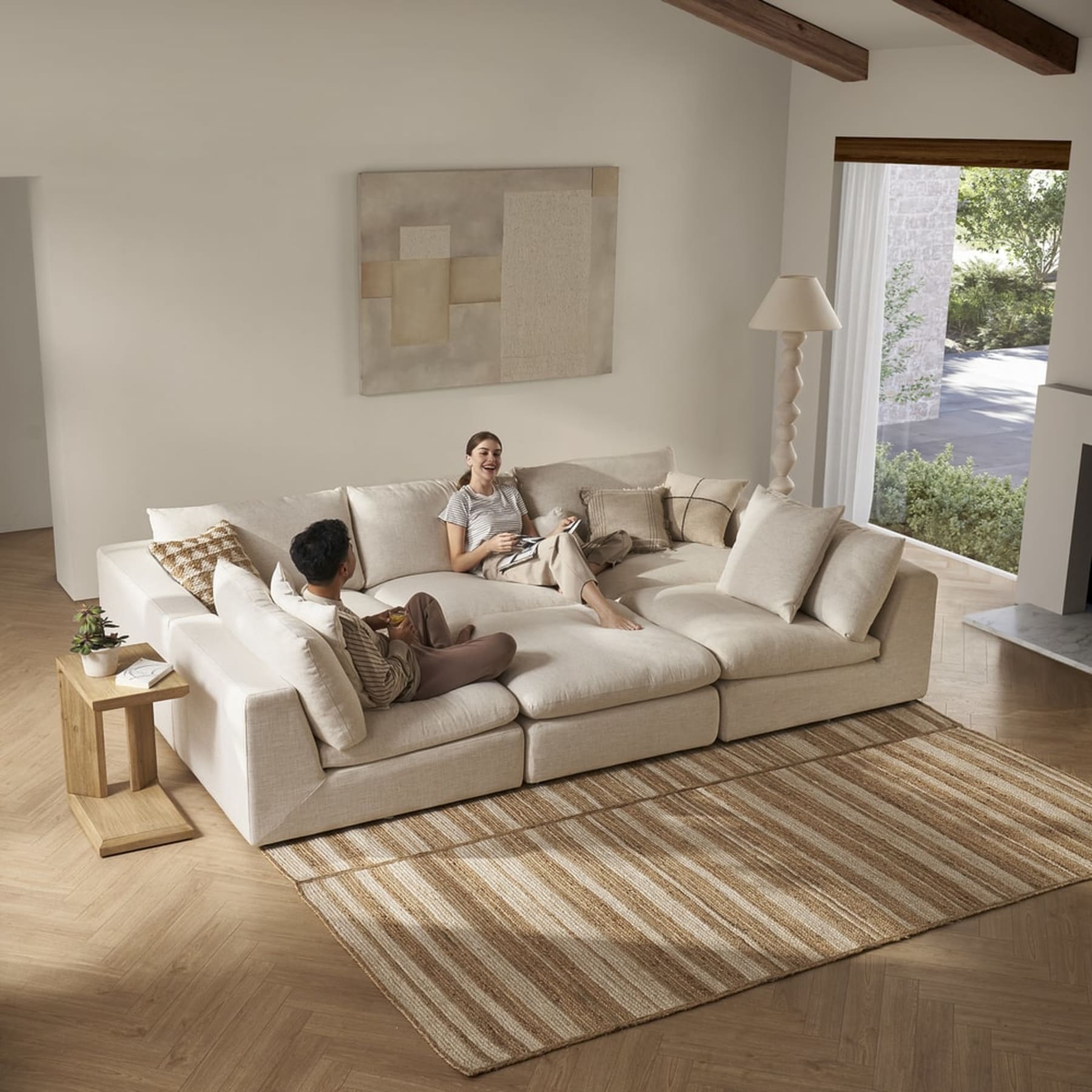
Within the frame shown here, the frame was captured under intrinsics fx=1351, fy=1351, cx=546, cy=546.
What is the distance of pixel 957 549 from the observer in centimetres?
813

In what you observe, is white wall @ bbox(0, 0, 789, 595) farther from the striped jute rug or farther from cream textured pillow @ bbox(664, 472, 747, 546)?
the striped jute rug

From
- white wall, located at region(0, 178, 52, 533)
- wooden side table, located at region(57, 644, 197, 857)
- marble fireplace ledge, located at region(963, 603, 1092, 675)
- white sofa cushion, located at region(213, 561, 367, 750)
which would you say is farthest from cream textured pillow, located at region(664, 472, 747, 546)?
white wall, located at region(0, 178, 52, 533)

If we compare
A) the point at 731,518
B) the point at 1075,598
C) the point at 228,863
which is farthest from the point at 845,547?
the point at 228,863

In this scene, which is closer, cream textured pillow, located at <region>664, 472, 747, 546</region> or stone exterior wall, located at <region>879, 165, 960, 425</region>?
cream textured pillow, located at <region>664, 472, 747, 546</region>

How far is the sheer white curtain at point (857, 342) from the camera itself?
808cm

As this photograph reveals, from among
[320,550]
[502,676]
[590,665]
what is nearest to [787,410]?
[590,665]

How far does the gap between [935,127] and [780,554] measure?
3113 millimetres

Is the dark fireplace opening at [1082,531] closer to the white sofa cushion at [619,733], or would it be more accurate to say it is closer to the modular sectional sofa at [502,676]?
the modular sectional sofa at [502,676]

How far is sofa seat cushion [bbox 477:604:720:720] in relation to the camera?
194 inches

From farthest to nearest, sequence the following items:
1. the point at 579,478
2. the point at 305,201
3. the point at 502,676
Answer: the point at 305,201 → the point at 579,478 → the point at 502,676

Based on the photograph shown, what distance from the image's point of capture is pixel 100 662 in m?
4.66

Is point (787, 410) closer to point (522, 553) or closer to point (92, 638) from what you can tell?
point (522, 553)

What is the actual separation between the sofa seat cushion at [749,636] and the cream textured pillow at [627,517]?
593 millimetres

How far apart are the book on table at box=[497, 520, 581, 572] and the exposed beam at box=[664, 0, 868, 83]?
2.95m
